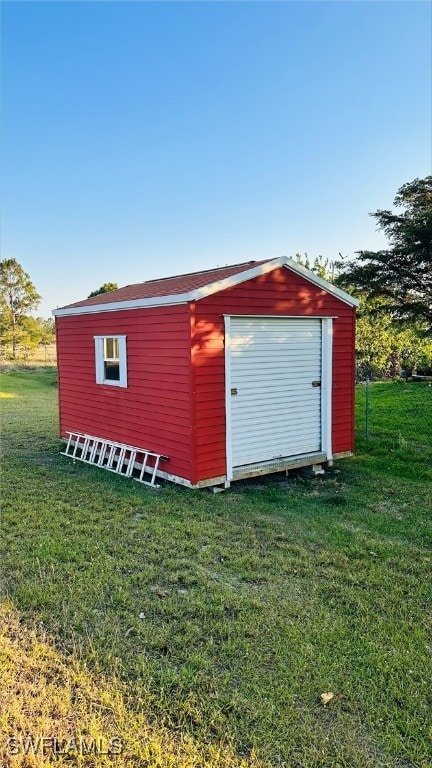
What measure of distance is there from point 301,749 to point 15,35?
9.64 metres

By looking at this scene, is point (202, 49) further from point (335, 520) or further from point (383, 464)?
point (335, 520)

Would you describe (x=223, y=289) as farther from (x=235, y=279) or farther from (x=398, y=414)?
(x=398, y=414)

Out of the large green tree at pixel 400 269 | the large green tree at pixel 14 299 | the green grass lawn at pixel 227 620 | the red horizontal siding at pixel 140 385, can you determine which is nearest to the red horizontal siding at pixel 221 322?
the red horizontal siding at pixel 140 385

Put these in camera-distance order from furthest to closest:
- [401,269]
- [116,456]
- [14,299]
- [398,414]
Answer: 1. [14,299]
2. [398,414]
3. [401,269]
4. [116,456]

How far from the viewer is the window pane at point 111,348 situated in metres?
7.58

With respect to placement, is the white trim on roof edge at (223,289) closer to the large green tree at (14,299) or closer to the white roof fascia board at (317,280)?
the white roof fascia board at (317,280)

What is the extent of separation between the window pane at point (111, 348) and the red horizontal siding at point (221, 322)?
212cm

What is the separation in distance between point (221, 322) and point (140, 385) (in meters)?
1.68

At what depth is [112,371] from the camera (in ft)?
25.6

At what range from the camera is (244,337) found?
6.40 meters

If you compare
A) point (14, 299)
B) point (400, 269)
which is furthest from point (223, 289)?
point (14, 299)

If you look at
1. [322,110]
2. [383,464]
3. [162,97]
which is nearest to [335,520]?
[383,464]

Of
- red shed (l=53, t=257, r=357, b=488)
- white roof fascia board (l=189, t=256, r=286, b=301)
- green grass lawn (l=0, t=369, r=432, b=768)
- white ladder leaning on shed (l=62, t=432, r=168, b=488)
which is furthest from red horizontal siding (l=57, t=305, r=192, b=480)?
green grass lawn (l=0, t=369, r=432, b=768)

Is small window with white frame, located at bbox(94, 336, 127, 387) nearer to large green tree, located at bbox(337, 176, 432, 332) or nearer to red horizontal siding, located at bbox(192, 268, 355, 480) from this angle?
red horizontal siding, located at bbox(192, 268, 355, 480)
